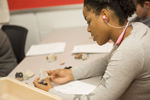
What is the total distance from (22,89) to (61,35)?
54.6 inches

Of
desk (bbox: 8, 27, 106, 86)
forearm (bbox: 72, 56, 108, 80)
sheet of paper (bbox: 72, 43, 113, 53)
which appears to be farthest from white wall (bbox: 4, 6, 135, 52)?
forearm (bbox: 72, 56, 108, 80)

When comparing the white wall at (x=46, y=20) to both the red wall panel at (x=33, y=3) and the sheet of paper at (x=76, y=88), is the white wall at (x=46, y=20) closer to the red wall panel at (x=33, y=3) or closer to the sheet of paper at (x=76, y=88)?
the red wall panel at (x=33, y=3)

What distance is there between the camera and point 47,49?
5.56ft

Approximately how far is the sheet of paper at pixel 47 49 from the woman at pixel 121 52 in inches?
25.5

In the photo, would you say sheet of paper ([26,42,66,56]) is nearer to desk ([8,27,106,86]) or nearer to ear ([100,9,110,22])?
desk ([8,27,106,86])

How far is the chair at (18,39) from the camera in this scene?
72.8 inches

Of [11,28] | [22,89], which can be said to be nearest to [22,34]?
[11,28]

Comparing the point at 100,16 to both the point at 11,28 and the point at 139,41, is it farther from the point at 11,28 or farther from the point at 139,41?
the point at 11,28

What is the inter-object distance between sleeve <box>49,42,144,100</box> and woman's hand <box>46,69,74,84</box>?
35cm

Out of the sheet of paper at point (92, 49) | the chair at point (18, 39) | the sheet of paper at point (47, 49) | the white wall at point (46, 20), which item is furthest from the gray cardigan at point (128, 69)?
the white wall at point (46, 20)

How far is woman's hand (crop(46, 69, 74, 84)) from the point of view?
43.9 inches

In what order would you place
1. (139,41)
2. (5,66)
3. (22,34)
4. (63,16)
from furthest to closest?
(63,16) → (22,34) → (5,66) → (139,41)

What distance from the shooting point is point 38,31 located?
2.58 m

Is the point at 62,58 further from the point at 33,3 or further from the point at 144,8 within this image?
the point at 33,3
